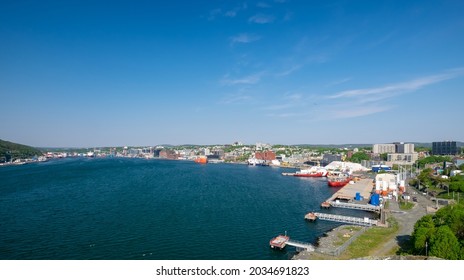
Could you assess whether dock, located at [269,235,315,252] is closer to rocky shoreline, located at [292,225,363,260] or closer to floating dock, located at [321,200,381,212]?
rocky shoreline, located at [292,225,363,260]

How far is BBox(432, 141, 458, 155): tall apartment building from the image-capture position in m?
50.2

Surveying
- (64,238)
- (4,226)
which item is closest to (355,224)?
(64,238)

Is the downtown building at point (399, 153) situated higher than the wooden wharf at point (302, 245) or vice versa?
the downtown building at point (399, 153)

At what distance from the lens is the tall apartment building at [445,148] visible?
5022cm

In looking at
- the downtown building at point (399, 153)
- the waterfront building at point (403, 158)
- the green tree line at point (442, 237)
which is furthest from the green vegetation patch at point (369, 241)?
the waterfront building at point (403, 158)

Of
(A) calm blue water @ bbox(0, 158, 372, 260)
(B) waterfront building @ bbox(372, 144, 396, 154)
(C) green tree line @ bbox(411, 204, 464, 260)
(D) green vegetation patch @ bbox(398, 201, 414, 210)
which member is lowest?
(A) calm blue water @ bbox(0, 158, 372, 260)

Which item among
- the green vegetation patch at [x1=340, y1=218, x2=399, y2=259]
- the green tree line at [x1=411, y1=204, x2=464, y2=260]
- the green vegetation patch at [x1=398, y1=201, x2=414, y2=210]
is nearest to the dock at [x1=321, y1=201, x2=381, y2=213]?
the green vegetation patch at [x1=398, y1=201, x2=414, y2=210]

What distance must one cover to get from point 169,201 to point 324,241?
985 cm

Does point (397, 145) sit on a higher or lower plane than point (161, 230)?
higher

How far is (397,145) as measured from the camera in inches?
2237

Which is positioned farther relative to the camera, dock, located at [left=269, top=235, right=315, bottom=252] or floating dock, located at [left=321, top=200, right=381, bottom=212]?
floating dock, located at [left=321, top=200, right=381, bottom=212]

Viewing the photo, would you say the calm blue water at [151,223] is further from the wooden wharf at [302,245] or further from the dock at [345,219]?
the dock at [345,219]

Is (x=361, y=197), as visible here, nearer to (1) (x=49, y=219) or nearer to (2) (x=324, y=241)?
(2) (x=324, y=241)

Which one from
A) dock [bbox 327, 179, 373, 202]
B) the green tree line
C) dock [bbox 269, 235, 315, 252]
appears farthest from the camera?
dock [bbox 327, 179, 373, 202]
